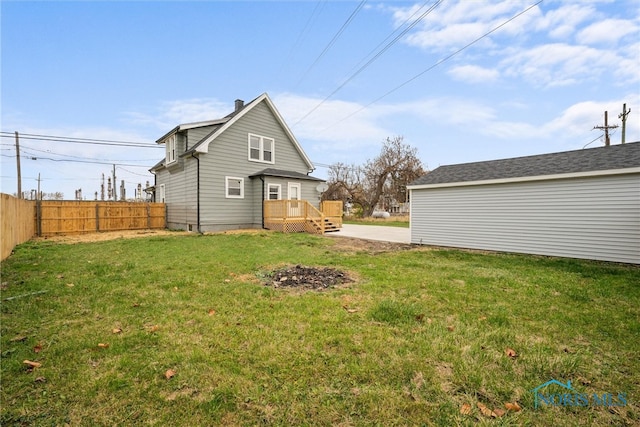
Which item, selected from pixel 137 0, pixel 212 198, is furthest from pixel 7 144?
pixel 137 0

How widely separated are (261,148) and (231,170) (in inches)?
99.8

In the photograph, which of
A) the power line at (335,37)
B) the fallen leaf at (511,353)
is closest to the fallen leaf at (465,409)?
the fallen leaf at (511,353)

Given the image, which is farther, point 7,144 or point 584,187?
point 7,144

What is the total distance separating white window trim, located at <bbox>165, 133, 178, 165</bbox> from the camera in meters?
16.6

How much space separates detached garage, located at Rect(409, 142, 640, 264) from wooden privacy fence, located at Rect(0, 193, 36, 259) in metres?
13.1

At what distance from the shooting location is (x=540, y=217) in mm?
9219

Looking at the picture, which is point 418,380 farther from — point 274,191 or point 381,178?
→ point 381,178

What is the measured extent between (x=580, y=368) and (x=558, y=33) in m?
13.1

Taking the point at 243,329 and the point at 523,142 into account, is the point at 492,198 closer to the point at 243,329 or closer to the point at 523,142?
the point at 243,329

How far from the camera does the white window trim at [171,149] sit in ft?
54.6

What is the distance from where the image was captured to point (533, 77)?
12312 mm

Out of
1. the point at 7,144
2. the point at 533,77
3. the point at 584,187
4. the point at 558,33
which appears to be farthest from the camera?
the point at 7,144

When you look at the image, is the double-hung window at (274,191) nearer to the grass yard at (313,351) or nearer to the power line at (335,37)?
the power line at (335,37)

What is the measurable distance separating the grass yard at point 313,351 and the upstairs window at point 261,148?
41.2 ft
